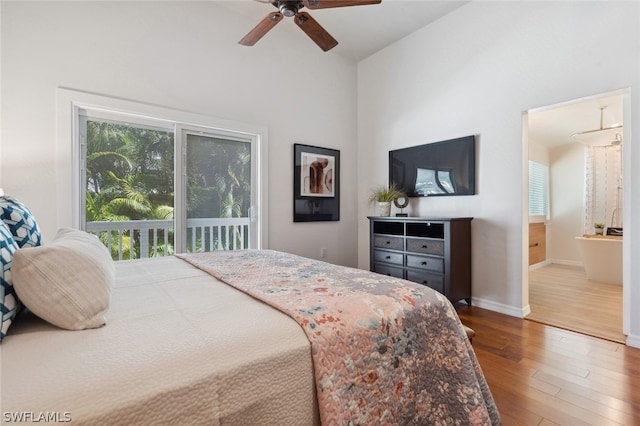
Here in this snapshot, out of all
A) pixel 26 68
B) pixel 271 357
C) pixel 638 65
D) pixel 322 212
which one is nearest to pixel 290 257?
pixel 271 357

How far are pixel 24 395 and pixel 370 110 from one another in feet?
14.0

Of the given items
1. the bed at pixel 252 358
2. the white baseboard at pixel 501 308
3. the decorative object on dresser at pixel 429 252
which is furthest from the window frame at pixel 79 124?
the white baseboard at pixel 501 308

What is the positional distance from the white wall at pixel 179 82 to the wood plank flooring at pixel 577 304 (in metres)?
2.28

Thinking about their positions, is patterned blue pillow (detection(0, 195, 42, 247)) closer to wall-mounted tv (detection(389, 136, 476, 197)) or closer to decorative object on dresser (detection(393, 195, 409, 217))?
decorative object on dresser (detection(393, 195, 409, 217))

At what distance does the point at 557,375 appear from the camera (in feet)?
5.83

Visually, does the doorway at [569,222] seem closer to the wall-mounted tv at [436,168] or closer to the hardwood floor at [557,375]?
the hardwood floor at [557,375]

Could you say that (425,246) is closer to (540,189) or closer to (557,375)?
(557,375)

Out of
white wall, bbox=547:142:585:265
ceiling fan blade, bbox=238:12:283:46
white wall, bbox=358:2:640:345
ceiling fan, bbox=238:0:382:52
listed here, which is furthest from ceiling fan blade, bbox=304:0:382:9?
white wall, bbox=547:142:585:265

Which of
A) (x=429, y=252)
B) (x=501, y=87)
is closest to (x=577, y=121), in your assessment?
(x=501, y=87)

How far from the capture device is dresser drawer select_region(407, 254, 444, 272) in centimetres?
292

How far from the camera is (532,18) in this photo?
270 cm

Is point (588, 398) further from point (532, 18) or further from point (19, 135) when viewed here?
point (19, 135)

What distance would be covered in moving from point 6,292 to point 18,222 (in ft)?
1.44

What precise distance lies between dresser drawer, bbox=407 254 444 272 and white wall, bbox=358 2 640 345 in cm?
50
